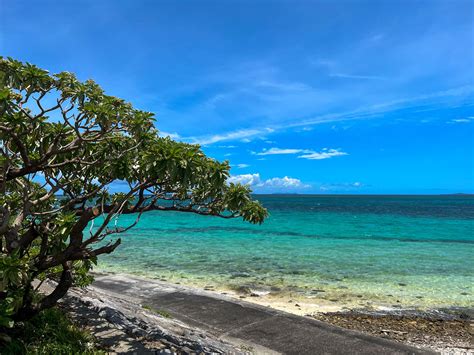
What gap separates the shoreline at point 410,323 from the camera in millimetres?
9250

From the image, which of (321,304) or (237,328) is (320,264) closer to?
(321,304)

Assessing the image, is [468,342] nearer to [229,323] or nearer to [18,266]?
[229,323]

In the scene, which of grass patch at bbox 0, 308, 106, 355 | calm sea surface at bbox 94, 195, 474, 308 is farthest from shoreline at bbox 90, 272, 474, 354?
grass patch at bbox 0, 308, 106, 355

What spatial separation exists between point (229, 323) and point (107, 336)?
374cm

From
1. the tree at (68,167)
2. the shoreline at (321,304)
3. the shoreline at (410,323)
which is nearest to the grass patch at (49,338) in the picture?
the tree at (68,167)

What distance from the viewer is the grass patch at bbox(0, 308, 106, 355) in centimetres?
547

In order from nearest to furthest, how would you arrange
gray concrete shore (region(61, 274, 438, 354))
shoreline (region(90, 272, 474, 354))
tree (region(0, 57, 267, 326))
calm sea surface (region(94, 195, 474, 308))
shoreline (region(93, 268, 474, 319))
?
tree (region(0, 57, 267, 326)) < gray concrete shore (region(61, 274, 438, 354)) < shoreline (region(90, 272, 474, 354)) < shoreline (region(93, 268, 474, 319)) < calm sea surface (region(94, 195, 474, 308))

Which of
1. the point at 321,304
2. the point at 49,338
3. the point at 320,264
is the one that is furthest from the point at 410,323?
the point at 320,264

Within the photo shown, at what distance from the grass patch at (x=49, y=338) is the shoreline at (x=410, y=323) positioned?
5818mm

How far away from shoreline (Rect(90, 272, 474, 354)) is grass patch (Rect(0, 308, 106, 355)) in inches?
229

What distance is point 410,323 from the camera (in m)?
10.9

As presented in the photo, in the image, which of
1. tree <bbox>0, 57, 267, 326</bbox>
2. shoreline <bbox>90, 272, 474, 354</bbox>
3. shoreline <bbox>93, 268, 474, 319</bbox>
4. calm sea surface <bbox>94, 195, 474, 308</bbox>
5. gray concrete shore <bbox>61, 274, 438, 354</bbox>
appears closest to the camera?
tree <bbox>0, 57, 267, 326</bbox>

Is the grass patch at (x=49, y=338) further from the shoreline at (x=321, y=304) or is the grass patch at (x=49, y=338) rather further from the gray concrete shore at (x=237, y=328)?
the shoreline at (x=321, y=304)

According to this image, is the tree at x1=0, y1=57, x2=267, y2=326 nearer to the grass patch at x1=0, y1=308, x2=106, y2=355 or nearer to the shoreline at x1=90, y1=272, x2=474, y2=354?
the grass patch at x1=0, y1=308, x2=106, y2=355
